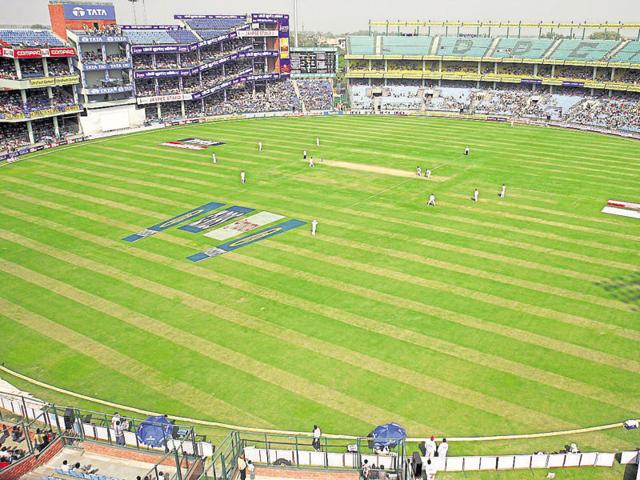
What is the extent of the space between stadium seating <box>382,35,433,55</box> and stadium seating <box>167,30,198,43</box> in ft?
113

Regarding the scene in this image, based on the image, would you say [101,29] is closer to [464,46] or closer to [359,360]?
[464,46]

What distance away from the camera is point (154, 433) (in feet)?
53.9

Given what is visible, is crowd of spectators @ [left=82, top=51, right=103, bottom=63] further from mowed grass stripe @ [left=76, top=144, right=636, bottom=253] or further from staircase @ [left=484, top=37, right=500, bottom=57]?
staircase @ [left=484, top=37, right=500, bottom=57]

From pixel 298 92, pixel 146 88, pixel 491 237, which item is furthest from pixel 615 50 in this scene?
pixel 146 88

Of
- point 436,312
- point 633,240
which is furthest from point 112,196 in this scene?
point 633,240

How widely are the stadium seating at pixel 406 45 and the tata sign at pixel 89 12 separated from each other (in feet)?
155

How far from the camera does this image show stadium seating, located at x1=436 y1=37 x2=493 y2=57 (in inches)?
3785

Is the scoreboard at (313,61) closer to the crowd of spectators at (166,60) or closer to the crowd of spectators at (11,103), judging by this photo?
the crowd of spectators at (166,60)

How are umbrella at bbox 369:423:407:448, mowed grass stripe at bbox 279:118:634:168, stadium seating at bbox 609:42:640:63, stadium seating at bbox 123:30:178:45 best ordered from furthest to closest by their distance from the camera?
stadium seating at bbox 123:30:178:45 → stadium seating at bbox 609:42:640:63 → mowed grass stripe at bbox 279:118:634:168 → umbrella at bbox 369:423:407:448

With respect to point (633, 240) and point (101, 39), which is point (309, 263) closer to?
point (633, 240)

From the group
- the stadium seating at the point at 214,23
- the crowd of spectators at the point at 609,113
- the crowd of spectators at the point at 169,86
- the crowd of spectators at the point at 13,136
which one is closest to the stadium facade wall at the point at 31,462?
the crowd of spectators at the point at 13,136

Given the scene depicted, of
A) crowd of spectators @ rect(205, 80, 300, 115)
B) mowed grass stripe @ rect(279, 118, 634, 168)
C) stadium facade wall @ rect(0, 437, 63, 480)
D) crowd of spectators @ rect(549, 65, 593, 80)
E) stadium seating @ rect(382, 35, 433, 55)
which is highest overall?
stadium seating @ rect(382, 35, 433, 55)

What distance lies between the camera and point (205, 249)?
33.2m

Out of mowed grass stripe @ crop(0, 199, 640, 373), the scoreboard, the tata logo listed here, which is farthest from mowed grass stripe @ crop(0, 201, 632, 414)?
the scoreboard
